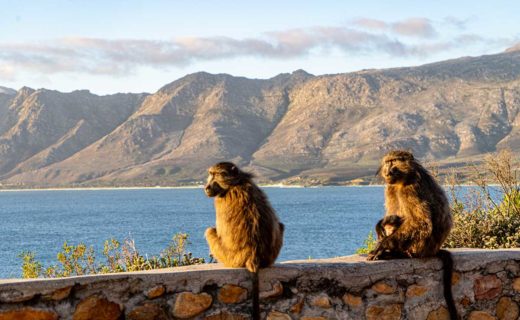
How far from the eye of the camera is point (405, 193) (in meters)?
6.42

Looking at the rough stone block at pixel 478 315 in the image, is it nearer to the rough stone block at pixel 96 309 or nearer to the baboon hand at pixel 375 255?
the baboon hand at pixel 375 255

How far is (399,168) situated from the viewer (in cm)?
643

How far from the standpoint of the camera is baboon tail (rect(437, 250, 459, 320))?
639cm

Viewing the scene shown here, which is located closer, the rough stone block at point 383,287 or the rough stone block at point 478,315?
the rough stone block at point 383,287

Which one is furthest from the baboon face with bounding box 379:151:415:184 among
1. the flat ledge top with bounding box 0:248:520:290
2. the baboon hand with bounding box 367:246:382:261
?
the flat ledge top with bounding box 0:248:520:290

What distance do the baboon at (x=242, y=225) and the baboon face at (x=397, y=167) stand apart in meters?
1.09

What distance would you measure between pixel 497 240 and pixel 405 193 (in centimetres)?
416

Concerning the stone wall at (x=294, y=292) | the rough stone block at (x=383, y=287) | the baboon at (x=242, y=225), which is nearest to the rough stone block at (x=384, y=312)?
the stone wall at (x=294, y=292)

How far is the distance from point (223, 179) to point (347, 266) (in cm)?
127

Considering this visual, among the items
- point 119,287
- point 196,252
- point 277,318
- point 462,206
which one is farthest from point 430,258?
point 196,252

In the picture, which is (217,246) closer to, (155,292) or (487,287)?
(155,292)

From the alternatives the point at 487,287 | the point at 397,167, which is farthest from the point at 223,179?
the point at 487,287

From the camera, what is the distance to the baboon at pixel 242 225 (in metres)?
5.76

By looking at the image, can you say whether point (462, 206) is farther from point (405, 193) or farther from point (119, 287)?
point (119, 287)
